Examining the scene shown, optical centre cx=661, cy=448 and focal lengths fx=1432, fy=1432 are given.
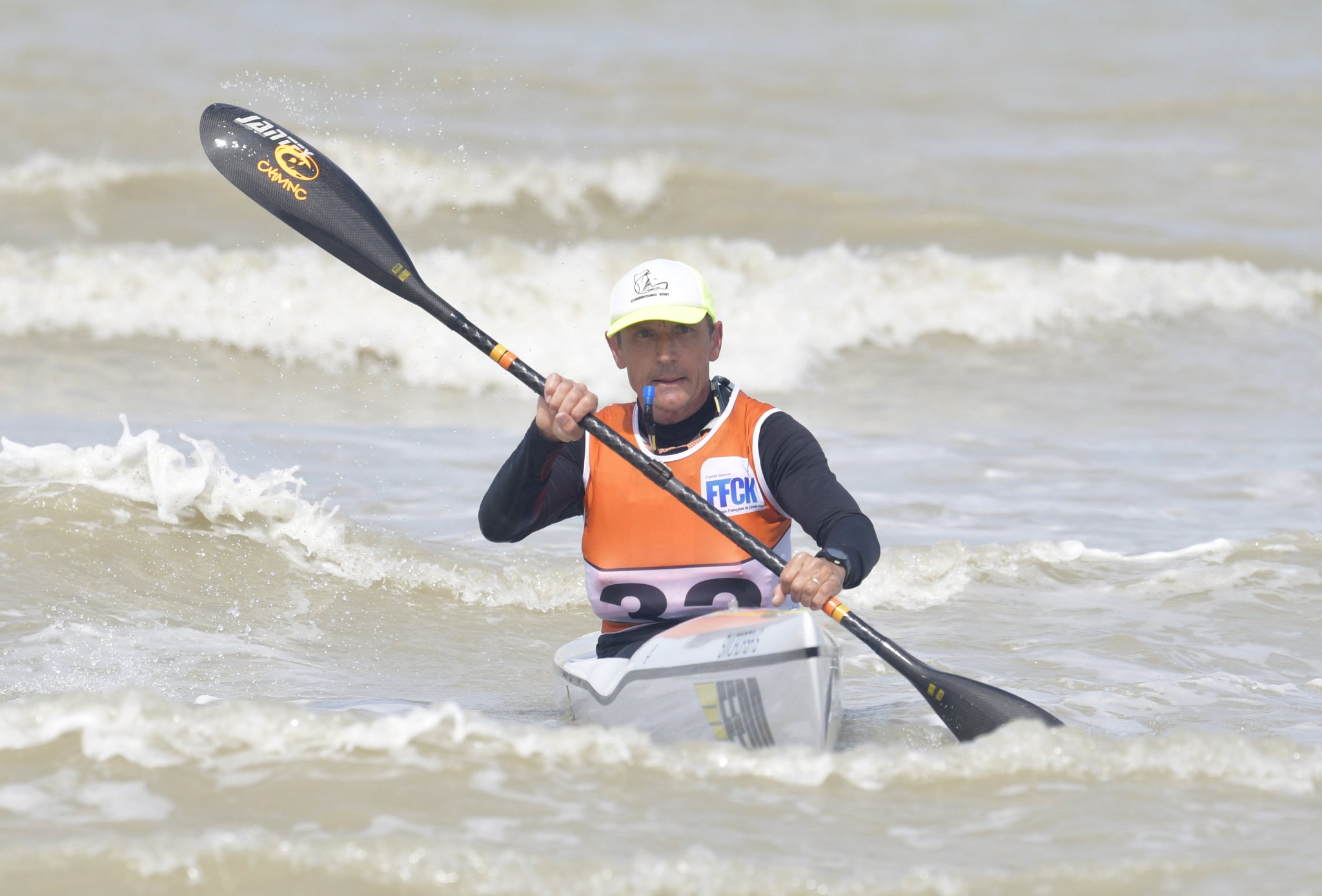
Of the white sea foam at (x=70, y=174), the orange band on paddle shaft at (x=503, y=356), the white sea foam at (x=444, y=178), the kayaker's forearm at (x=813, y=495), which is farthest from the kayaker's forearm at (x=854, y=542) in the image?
the white sea foam at (x=70, y=174)

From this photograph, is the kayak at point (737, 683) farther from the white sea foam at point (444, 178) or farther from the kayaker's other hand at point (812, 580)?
the white sea foam at point (444, 178)

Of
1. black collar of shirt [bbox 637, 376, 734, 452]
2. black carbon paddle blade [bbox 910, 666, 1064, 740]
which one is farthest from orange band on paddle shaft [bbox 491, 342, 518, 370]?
black carbon paddle blade [bbox 910, 666, 1064, 740]

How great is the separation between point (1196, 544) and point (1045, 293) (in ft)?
21.7

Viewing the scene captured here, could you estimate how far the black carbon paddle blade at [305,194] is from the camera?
15.2 ft

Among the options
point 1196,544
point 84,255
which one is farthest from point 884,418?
point 84,255

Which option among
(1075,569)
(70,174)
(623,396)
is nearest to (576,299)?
(623,396)

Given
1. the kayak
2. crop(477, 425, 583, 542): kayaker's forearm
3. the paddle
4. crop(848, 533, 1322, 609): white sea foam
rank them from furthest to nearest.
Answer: crop(848, 533, 1322, 609): white sea foam < the paddle < crop(477, 425, 583, 542): kayaker's forearm < the kayak

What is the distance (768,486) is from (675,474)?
0.81 ft

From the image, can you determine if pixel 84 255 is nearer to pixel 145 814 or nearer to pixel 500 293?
pixel 500 293

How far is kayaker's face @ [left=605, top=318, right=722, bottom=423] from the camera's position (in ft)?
12.0

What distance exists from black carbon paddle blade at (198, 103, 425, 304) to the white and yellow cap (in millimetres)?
1180

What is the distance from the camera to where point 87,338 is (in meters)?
10.9

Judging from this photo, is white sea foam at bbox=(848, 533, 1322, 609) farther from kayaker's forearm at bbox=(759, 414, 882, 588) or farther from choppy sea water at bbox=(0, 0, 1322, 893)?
kayaker's forearm at bbox=(759, 414, 882, 588)

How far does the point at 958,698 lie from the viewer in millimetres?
3658
